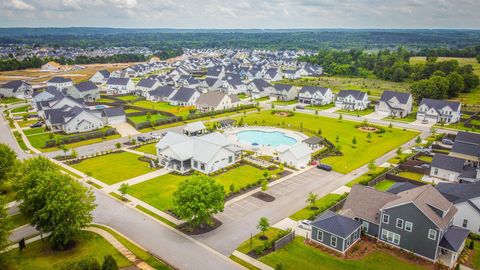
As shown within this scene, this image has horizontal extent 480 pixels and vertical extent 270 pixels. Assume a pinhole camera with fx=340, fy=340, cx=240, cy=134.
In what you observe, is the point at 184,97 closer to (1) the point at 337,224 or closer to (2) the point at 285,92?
(2) the point at 285,92

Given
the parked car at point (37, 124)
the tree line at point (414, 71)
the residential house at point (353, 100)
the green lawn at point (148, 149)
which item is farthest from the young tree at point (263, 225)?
the tree line at point (414, 71)

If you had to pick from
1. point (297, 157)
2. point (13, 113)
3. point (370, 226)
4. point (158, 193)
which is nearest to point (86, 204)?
point (158, 193)

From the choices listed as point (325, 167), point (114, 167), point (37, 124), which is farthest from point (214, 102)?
point (325, 167)

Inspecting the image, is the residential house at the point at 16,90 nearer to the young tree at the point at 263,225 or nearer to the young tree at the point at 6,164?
the young tree at the point at 6,164

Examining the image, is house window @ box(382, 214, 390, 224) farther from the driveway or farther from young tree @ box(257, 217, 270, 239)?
young tree @ box(257, 217, 270, 239)

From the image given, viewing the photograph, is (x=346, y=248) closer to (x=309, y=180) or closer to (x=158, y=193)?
(x=309, y=180)
